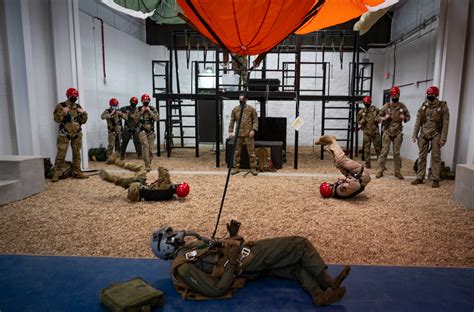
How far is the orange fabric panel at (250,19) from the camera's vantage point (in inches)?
90.5

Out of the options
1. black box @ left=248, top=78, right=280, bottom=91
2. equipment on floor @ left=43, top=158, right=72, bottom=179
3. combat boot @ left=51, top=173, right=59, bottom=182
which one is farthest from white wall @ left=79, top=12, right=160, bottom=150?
black box @ left=248, top=78, right=280, bottom=91

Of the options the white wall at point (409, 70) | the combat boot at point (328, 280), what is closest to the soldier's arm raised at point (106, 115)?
the combat boot at point (328, 280)

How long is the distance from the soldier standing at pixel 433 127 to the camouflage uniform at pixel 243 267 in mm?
5355

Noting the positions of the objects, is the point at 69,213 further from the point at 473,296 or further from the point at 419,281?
the point at 473,296

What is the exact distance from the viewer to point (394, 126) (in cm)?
741

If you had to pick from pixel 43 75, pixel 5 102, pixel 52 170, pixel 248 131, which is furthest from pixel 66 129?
pixel 248 131

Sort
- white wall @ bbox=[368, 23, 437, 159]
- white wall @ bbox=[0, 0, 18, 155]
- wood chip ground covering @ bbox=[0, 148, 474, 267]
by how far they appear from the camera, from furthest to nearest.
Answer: white wall @ bbox=[368, 23, 437, 159] < white wall @ bbox=[0, 0, 18, 155] < wood chip ground covering @ bbox=[0, 148, 474, 267]

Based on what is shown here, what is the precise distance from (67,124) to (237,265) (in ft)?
19.8

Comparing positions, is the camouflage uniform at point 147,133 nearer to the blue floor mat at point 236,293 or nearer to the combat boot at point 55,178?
the combat boot at point 55,178

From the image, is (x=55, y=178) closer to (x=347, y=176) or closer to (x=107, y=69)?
(x=107, y=69)

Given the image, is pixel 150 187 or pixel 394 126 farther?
pixel 394 126

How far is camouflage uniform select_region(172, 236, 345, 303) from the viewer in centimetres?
239

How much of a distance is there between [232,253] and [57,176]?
606cm

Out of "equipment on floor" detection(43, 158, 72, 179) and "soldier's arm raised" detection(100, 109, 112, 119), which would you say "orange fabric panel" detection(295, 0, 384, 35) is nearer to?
"equipment on floor" detection(43, 158, 72, 179)
